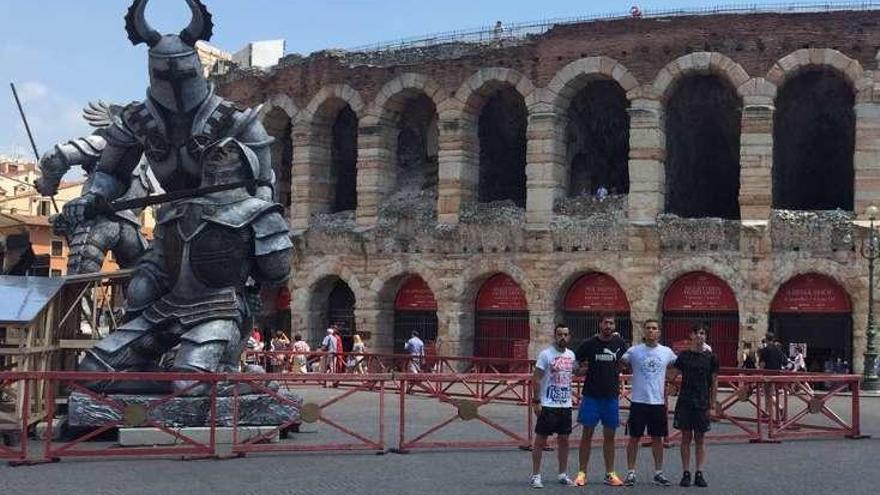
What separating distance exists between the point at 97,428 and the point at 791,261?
17481 mm

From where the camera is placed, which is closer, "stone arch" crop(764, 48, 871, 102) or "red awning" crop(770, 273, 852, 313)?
"stone arch" crop(764, 48, 871, 102)

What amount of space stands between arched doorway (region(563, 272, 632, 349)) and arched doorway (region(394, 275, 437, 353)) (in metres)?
3.55

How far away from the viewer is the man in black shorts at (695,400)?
9.80m

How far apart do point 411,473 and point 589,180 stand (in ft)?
66.6

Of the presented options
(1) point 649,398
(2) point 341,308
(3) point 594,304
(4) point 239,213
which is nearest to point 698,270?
(3) point 594,304

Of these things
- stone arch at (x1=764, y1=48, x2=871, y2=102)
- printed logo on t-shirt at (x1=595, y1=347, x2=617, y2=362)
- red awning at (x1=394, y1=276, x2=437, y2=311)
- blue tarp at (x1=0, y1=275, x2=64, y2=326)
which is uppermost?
stone arch at (x1=764, y1=48, x2=871, y2=102)

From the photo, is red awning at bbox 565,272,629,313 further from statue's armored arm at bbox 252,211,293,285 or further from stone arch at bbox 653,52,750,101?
statue's armored arm at bbox 252,211,293,285

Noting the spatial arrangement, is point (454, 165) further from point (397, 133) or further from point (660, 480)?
point (660, 480)

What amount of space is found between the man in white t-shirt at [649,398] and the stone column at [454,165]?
1850 centimetres

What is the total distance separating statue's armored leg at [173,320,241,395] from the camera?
458 inches

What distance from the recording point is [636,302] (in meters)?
26.4

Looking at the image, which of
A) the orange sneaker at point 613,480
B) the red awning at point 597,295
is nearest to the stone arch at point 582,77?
the red awning at point 597,295

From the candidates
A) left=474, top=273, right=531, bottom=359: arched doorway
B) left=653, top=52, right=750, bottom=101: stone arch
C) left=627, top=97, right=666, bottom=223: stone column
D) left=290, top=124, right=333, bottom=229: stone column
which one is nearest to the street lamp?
left=653, top=52, right=750, bottom=101: stone arch

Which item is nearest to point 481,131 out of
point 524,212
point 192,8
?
point 524,212
